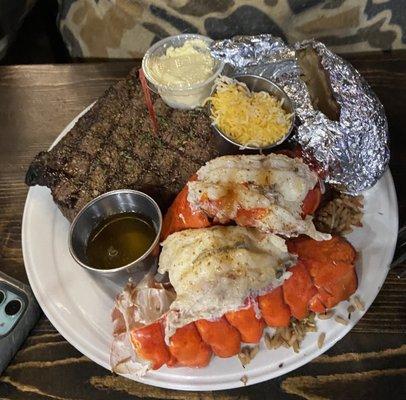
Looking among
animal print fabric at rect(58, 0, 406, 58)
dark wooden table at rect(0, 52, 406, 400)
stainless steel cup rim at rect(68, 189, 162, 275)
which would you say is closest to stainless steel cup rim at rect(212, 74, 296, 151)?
stainless steel cup rim at rect(68, 189, 162, 275)

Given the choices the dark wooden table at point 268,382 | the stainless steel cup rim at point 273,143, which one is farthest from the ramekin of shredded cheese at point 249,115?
the dark wooden table at point 268,382

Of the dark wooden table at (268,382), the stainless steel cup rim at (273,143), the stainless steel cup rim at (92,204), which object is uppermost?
the stainless steel cup rim at (273,143)

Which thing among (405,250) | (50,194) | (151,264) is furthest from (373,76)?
(50,194)

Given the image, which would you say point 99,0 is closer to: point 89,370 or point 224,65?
point 224,65

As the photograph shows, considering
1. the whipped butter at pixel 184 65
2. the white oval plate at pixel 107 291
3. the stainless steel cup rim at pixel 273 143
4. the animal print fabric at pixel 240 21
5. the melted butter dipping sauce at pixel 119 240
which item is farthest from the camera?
the animal print fabric at pixel 240 21

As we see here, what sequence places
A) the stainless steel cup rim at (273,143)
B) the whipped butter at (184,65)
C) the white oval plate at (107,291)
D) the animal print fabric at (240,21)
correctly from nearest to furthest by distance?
the white oval plate at (107,291) < the stainless steel cup rim at (273,143) < the whipped butter at (184,65) < the animal print fabric at (240,21)

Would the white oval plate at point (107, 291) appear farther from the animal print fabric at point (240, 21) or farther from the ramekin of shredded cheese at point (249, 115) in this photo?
the animal print fabric at point (240, 21)
